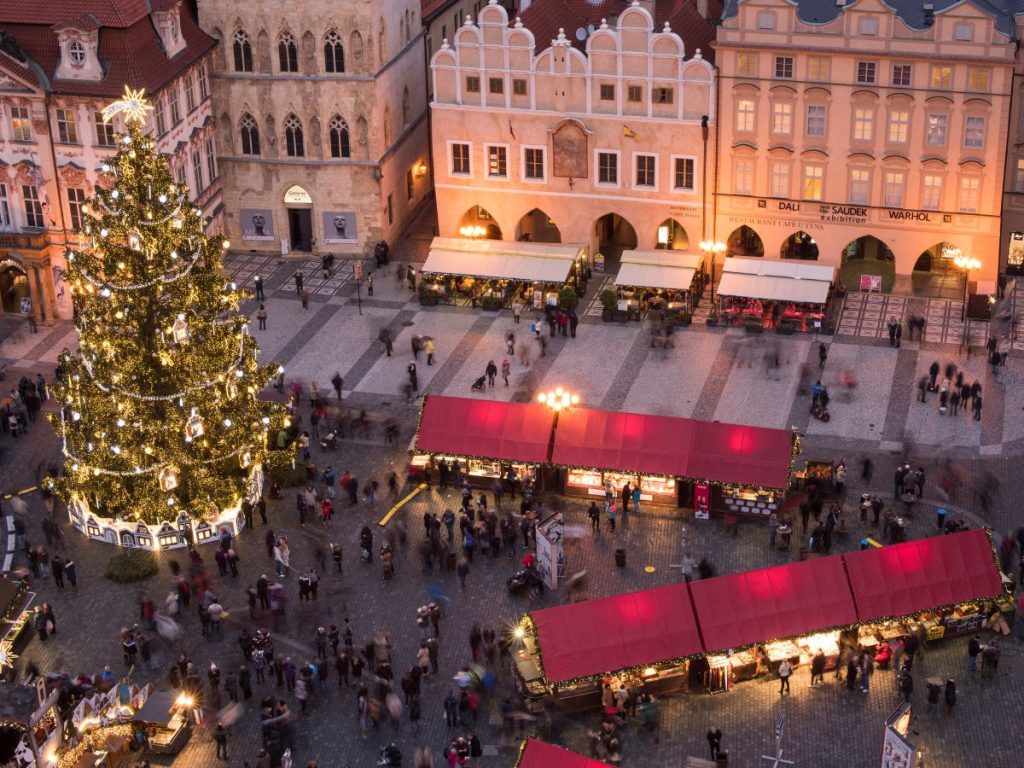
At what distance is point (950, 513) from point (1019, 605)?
23.4ft

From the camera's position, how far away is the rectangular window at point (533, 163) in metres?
84.8

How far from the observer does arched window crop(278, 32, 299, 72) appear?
279 feet

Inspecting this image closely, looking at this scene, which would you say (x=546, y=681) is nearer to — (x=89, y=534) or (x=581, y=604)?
(x=581, y=604)

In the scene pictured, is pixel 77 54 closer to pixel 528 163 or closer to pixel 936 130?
pixel 528 163

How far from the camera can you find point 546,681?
52594 millimetres

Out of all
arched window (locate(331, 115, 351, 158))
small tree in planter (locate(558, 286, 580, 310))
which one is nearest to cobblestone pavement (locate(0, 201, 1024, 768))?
small tree in planter (locate(558, 286, 580, 310))

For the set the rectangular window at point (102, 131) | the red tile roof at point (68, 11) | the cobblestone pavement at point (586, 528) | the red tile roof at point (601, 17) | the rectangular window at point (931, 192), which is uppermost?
the red tile roof at point (68, 11)

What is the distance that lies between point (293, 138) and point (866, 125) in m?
29.7

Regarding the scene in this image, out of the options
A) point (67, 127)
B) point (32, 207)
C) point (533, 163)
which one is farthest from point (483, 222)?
point (32, 207)

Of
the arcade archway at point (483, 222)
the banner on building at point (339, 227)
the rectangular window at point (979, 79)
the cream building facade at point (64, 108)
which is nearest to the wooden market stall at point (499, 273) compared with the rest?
the arcade archway at point (483, 222)

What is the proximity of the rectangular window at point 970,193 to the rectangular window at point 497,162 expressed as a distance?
74.6 ft

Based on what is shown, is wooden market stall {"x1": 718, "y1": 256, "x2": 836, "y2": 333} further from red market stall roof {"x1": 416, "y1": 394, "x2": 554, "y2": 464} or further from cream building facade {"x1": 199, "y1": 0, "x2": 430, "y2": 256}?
cream building facade {"x1": 199, "y1": 0, "x2": 430, "y2": 256}

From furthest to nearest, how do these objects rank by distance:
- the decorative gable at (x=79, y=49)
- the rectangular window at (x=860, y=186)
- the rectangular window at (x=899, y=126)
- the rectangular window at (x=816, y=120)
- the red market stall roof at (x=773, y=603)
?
the rectangular window at (x=860, y=186) < the rectangular window at (x=816, y=120) < the rectangular window at (x=899, y=126) < the decorative gable at (x=79, y=49) < the red market stall roof at (x=773, y=603)

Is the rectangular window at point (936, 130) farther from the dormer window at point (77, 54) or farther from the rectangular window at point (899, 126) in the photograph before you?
the dormer window at point (77, 54)
